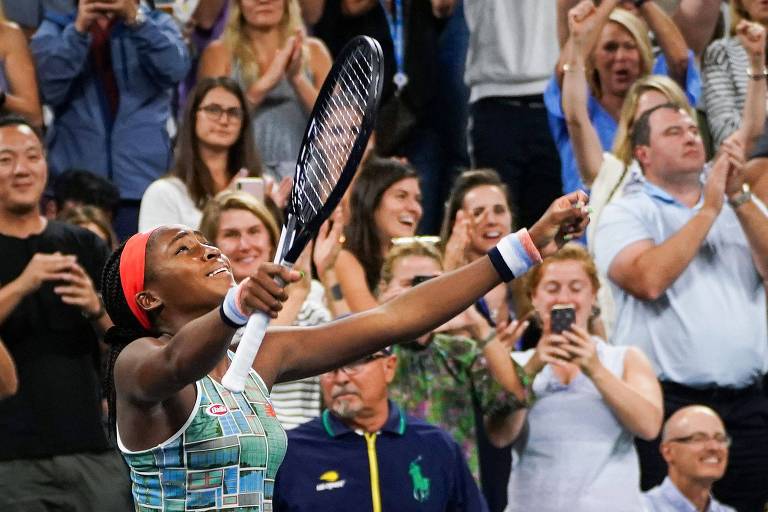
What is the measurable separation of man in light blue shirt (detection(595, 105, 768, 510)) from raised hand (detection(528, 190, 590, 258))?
113 inches

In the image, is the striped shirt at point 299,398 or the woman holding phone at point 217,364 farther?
the striped shirt at point 299,398

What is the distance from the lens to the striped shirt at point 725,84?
7.68 metres

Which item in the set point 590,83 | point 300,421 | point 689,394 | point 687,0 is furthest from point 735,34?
point 300,421

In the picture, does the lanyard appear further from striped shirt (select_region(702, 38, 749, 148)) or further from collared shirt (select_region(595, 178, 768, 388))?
collared shirt (select_region(595, 178, 768, 388))

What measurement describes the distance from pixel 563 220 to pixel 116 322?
46.3 inches

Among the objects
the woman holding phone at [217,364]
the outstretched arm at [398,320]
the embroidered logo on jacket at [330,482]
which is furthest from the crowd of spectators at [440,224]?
the woman holding phone at [217,364]

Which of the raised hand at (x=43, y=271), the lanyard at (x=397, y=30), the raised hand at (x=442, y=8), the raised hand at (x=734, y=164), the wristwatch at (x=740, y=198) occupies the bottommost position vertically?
the raised hand at (x=43, y=271)

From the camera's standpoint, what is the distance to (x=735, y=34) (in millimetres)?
7809

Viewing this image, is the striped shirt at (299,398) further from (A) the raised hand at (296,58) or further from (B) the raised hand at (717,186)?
(B) the raised hand at (717,186)

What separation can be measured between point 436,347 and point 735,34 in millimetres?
2897

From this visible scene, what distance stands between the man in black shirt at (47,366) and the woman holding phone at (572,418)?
60.0 inches

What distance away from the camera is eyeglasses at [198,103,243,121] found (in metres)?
6.88

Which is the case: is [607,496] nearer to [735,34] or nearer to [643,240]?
[643,240]

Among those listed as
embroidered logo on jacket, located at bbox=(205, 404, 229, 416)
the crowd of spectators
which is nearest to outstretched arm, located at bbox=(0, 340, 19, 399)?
the crowd of spectators
